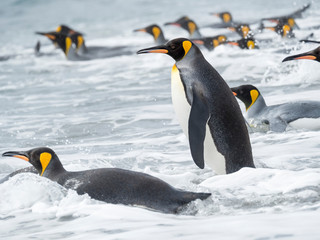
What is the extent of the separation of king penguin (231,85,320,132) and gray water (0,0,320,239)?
154 mm

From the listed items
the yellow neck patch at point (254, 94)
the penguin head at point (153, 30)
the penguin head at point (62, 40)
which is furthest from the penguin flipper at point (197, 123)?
the penguin head at point (153, 30)

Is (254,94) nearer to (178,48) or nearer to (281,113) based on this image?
(281,113)

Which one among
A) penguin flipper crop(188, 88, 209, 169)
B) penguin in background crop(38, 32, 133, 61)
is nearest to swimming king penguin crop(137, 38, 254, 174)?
penguin flipper crop(188, 88, 209, 169)

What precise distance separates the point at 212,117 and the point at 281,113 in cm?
142

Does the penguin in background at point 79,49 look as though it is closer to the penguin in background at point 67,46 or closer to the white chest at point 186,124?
the penguin in background at point 67,46

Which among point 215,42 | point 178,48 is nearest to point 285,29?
point 215,42

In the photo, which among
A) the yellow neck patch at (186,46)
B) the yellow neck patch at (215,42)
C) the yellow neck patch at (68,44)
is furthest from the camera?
the yellow neck patch at (68,44)

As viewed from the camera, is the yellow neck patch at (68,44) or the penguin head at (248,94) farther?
the yellow neck patch at (68,44)

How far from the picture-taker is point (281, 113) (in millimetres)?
5344

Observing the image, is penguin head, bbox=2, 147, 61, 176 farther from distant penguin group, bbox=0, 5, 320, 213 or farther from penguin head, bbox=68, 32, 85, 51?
penguin head, bbox=68, 32, 85, 51

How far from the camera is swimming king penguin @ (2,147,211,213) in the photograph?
3.08m

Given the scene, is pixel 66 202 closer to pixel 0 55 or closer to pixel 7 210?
pixel 7 210

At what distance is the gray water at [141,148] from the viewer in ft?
9.21

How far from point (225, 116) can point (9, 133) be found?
9.22 ft
